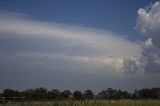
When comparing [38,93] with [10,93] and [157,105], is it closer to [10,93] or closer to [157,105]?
[10,93]

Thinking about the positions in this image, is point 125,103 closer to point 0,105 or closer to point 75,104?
point 75,104

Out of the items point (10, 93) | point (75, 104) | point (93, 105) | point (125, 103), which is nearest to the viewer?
point (75, 104)

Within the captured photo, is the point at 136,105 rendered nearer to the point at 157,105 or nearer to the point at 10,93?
the point at 157,105

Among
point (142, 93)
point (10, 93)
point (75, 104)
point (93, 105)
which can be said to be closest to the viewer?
point (75, 104)

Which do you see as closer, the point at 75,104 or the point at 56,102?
the point at 56,102

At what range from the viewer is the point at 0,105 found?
3659 cm

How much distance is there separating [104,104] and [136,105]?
413cm

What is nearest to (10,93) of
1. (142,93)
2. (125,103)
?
(142,93)

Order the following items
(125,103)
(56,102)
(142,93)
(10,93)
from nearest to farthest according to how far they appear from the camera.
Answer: (56,102) → (125,103) → (10,93) → (142,93)

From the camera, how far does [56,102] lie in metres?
26.0

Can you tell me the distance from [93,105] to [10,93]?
1710 inches

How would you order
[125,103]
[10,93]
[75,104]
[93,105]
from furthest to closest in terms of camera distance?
[10,93] → [125,103] → [93,105] → [75,104]

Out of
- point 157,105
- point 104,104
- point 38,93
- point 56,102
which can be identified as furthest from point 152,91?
point 56,102

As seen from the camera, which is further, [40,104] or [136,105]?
[136,105]
